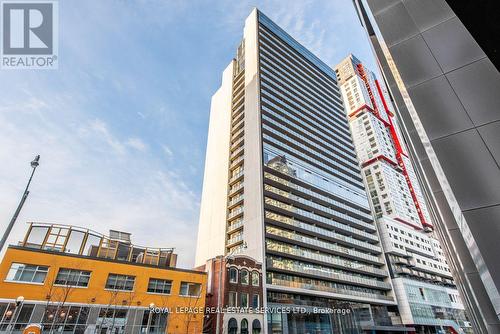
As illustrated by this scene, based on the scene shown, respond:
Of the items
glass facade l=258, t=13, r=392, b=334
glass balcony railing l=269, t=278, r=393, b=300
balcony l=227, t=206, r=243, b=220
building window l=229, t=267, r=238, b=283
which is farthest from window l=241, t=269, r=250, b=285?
balcony l=227, t=206, r=243, b=220

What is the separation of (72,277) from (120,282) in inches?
185

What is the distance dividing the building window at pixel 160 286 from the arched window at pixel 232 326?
993 centimetres

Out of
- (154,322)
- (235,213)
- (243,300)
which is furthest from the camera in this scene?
(235,213)

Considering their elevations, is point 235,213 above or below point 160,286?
above

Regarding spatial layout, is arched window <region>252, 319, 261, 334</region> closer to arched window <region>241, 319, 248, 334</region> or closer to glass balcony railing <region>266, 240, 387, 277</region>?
arched window <region>241, 319, 248, 334</region>

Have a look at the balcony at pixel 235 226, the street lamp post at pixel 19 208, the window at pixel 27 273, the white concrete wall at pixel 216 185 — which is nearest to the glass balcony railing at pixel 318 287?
the balcony at pixel 235 226

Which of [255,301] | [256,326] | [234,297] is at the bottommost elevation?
[256,326]

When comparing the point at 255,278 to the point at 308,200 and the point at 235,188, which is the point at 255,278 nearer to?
the point at 235,188

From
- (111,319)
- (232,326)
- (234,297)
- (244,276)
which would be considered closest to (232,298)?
(234,297)

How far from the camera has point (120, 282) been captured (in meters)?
29.0

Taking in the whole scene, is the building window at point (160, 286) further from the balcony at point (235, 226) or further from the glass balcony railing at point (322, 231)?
the glass balcony railing at point (322, 231)

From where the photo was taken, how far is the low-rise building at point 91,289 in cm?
2402

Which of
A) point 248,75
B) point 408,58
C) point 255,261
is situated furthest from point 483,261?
point 248,75

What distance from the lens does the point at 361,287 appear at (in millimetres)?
62250
